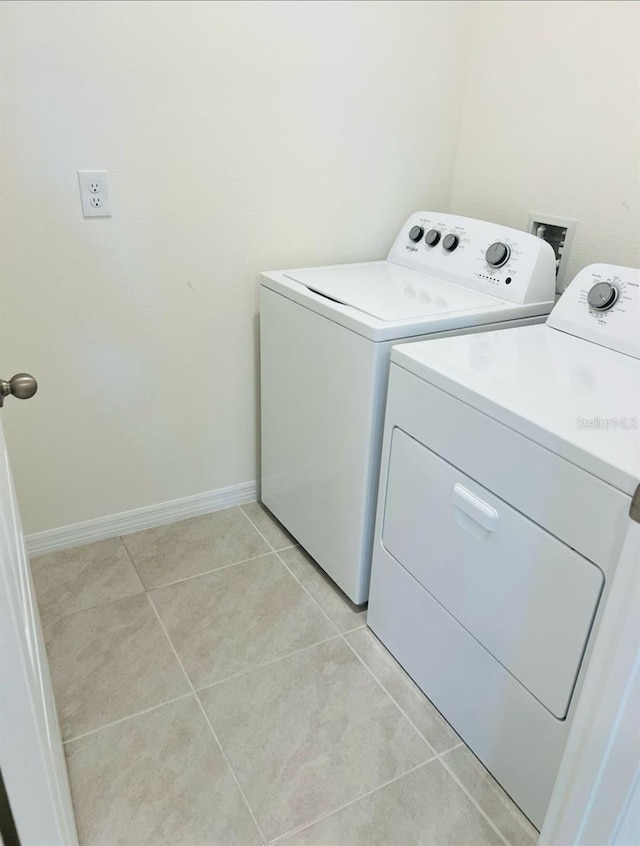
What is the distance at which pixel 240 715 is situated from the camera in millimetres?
1438

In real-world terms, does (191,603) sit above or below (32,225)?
below

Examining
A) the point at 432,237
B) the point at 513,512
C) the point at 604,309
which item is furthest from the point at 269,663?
the point at 432,237

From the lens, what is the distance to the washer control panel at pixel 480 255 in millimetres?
1673

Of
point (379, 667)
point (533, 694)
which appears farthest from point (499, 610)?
point (379, 667)

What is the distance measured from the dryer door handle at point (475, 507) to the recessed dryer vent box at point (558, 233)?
0.87 meters

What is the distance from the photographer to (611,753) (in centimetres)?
84

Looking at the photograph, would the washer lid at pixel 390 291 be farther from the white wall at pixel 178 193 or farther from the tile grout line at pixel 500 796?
the tile grout line at pixel 500 796

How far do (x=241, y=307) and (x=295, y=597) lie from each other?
853 millimetres

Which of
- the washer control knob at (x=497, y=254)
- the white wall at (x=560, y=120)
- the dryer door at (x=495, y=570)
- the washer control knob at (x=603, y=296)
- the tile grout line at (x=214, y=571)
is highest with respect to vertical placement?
the white wall at (x=560, y=120)

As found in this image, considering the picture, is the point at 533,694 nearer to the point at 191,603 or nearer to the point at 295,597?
the point at 295,597

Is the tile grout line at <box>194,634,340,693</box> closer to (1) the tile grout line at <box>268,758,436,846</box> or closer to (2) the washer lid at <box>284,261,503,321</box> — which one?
(1) the tile grout line at <box>268,758,436,846</box>

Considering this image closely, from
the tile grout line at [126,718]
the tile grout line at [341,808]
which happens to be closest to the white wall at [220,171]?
the tile grout line at [126,718]

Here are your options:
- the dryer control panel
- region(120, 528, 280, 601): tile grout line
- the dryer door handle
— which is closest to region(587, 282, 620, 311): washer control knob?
the dryer control panel

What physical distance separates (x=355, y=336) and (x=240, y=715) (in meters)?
0.89
